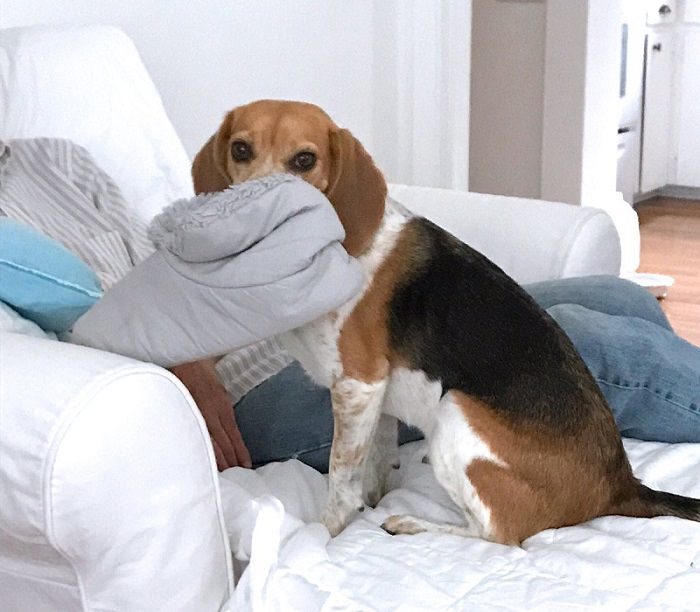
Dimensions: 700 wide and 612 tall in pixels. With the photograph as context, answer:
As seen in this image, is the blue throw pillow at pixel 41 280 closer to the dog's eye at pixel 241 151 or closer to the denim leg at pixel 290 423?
the dog's eye at pixel 241 151

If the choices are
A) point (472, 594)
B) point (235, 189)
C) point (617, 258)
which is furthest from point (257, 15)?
point (472, 594)

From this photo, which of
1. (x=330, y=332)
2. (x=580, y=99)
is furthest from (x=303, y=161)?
(x=580, y=99)

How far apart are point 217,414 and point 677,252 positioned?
12.0ft

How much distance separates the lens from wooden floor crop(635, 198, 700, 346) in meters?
4.01

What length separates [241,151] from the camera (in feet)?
5.40

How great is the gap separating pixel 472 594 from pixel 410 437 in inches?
25.7

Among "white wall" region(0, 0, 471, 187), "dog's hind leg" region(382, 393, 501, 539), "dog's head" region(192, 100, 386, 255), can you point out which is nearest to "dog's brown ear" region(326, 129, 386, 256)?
"dog's head" region(192, 100, 386, 255)

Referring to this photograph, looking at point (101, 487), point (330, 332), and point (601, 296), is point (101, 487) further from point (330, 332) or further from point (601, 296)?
point (601, 296)

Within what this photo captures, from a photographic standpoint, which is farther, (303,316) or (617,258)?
(617,258)

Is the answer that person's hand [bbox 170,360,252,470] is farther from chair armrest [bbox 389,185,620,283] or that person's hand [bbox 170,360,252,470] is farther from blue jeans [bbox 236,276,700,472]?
chair armrest [bbox 389,185,620,283]

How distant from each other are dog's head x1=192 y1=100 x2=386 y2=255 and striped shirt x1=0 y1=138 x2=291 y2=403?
318 millimetres

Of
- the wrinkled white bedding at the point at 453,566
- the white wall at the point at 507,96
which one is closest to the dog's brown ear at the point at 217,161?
the wrinkled white bedding at the point at 453,566

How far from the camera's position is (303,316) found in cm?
127

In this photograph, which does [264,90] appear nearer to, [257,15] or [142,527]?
[257,15]
